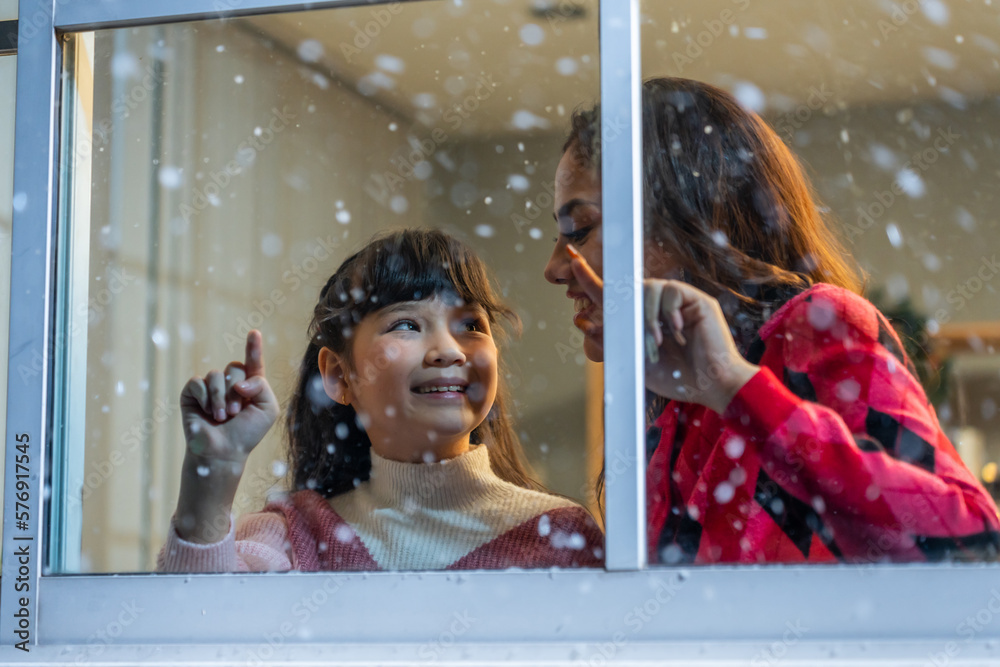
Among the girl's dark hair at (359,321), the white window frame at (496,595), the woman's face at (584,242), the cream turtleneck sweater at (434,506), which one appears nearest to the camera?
the white window frame at (496,595)

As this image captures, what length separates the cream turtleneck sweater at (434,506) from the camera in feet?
2.87

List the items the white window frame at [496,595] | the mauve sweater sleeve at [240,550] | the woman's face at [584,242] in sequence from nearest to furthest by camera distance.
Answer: the white window frame at [496,595], the woman's face at [584,242], the mauve sweater sleeve at [240,550]

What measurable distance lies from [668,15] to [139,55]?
2.95 ft

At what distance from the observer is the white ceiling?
5.51 feet

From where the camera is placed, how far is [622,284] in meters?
0.58

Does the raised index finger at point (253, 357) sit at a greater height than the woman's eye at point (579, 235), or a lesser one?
lesser

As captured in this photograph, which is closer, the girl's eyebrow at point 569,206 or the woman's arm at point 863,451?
the woman's arm at point 863,451

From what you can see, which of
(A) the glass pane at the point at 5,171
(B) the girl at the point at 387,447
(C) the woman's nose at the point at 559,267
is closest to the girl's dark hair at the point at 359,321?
(B) the girl at the point at 387,447

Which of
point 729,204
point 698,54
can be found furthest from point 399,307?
→ point 698,54

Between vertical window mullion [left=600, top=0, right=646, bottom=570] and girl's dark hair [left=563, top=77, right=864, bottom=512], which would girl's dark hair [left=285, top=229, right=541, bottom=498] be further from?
vertical window mullion [left=600, top=0, right=646, bottom=570]

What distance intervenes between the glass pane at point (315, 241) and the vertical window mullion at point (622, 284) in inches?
1.7

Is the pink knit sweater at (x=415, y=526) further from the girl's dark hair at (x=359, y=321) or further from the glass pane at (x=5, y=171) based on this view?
the glass pane at (x=5, y=171)

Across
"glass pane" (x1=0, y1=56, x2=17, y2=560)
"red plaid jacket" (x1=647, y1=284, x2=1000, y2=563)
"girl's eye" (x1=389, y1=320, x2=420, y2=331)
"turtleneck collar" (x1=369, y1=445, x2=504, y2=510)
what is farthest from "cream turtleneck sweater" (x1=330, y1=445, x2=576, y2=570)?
"glass pane" (x1=0, y1=56, x2=17, y2=560)

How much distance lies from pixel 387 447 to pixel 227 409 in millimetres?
218
